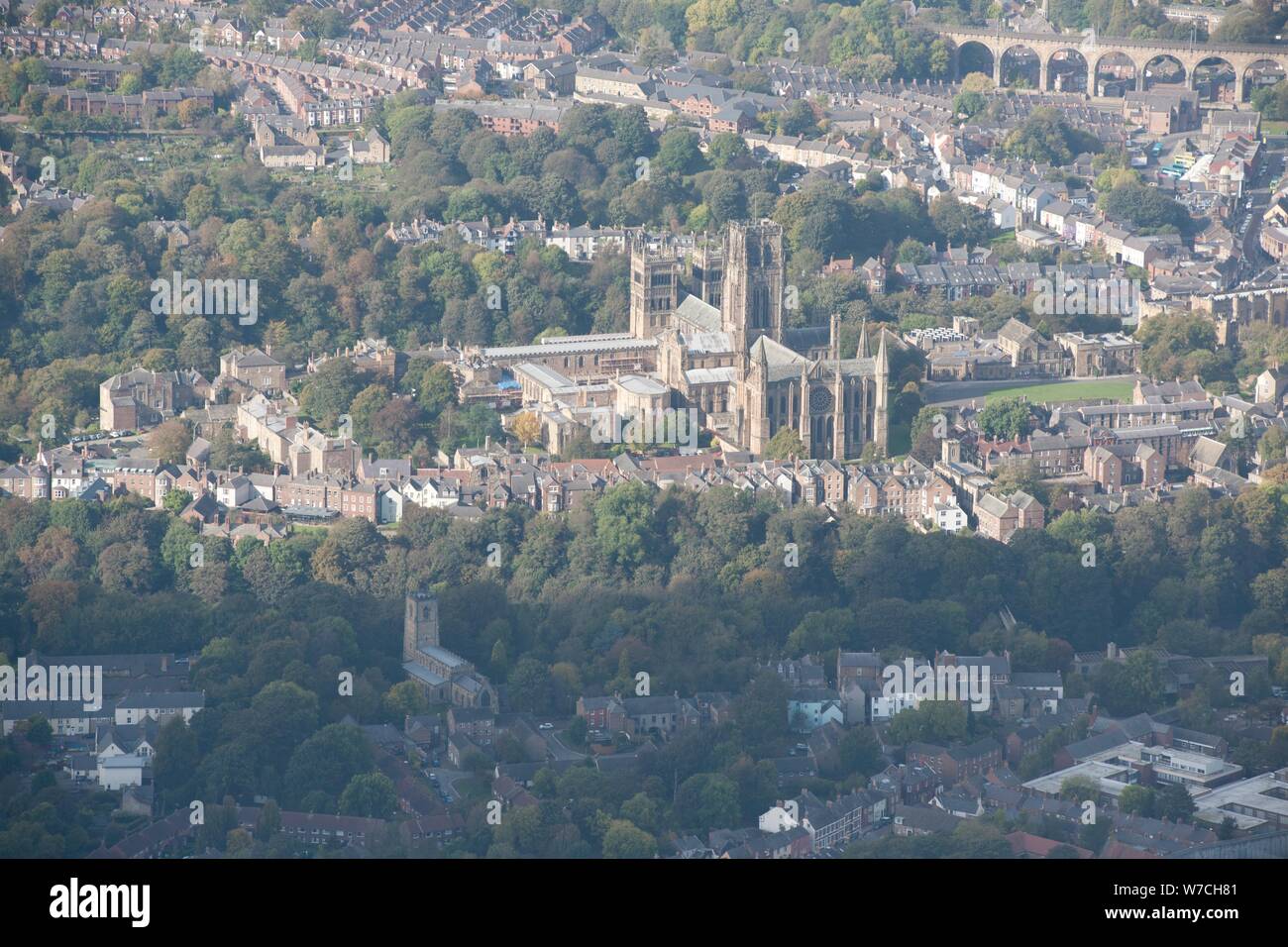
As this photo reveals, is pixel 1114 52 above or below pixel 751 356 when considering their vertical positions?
above

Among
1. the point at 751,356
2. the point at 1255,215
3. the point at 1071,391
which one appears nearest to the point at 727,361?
the point at 751,356

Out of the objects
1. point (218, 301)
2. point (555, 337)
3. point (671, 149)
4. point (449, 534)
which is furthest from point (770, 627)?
point (671, 149)

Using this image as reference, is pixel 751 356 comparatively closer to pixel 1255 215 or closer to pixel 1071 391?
pixel 1071 391

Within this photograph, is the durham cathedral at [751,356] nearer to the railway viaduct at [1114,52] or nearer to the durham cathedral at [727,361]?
the durham cathedral at [727,361]
